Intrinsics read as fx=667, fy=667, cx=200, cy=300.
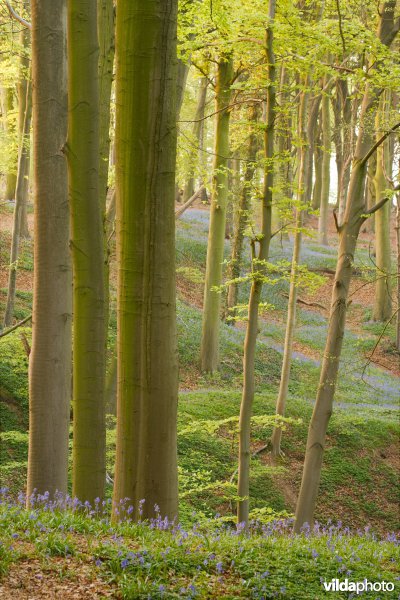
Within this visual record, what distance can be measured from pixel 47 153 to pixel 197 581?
465 cm

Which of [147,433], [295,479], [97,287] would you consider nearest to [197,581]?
[147,433]

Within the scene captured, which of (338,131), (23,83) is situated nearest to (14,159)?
(23,83)

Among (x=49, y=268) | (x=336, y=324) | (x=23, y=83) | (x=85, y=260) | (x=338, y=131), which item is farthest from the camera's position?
(x=23, y=83)

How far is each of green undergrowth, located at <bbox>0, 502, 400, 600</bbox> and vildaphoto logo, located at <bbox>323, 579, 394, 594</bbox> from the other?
5cm

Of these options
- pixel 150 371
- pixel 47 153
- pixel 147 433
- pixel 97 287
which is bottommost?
pixel 147 433

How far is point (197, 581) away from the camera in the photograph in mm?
4098

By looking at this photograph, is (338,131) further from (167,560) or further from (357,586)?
(167,560)

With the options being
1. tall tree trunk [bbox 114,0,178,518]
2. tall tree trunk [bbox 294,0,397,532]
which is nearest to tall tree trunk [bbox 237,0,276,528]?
tall tree trunk [bbox 294,0,397,532]

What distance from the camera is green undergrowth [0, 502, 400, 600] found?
3.96m

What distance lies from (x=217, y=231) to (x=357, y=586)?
1411cm

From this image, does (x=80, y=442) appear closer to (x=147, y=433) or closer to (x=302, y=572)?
(x=147, y=433)

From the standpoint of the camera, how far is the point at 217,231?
18.1 m

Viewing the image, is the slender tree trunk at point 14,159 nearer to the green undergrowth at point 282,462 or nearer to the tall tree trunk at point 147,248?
the green undergrowth at point 282,462

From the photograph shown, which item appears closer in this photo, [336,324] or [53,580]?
[53,580]
